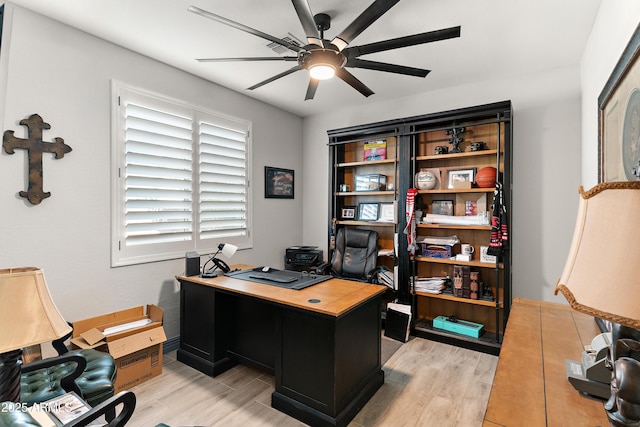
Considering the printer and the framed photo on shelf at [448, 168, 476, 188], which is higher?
the framed photo on shelf at [448, 168, 476, 188]

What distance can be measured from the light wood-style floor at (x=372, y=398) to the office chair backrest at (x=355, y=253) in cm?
108

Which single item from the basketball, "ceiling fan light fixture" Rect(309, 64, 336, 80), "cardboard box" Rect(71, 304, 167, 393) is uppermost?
"ceiling fan light fixture" Rect(309, 64, 336, 80)

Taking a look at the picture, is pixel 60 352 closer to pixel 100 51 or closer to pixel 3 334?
pixel 3 334

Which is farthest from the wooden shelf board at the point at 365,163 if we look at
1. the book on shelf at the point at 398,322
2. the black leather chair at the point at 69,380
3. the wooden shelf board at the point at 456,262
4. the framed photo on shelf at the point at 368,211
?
the black leather chair at the point at 69,380

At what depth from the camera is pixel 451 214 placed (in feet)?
11.7

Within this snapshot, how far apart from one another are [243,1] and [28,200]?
6.89ft

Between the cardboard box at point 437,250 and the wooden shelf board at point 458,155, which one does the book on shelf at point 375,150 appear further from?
the cardboard box at point 437,250

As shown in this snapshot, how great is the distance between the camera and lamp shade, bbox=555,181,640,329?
1.91ft

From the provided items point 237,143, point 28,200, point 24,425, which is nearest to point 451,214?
point 237,143

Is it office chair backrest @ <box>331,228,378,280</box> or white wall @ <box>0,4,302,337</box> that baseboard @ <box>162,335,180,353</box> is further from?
office chair backrest @ <box>331,228,378,280</box>

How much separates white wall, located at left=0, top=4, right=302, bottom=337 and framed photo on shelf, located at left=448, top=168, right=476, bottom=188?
10.00 feet

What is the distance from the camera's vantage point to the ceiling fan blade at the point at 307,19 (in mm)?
1591

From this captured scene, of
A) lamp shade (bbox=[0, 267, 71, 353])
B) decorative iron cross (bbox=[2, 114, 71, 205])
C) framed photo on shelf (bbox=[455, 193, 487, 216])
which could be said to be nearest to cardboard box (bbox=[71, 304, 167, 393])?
decorative iron cross (bbox=[2, 114, 71, 205])

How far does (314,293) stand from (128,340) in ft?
4.95
